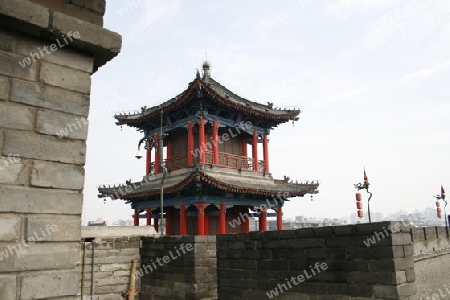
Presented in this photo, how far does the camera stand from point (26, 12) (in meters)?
3.25

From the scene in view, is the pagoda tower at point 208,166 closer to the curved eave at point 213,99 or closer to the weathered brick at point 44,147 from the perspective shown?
the curved eave at point 213,99

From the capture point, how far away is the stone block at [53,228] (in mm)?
3143

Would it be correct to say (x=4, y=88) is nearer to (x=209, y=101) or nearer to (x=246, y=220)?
(x=209, y=101)

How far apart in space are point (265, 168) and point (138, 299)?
411 inches

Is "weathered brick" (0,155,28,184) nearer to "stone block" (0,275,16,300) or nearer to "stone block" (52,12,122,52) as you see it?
"stone block" (0,275,16,300)

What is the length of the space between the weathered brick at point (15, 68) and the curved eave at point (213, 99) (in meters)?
13.9

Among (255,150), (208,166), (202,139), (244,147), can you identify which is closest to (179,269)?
(208,166)

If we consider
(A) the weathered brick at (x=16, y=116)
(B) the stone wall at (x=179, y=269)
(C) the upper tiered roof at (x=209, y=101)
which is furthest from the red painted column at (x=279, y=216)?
(A) the weathered brick at (x=16, y=116)

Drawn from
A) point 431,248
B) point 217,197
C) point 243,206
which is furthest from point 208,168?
point 431,248

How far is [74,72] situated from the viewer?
3666 millimetres

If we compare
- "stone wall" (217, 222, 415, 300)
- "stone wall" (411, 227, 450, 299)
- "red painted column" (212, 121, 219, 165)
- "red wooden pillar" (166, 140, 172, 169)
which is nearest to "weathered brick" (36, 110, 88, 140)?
"stone wall" (217, 222, 415, 300)

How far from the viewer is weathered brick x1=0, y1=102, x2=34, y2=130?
123 inches

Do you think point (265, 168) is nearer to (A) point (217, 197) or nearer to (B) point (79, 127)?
(A) point (217, 197)

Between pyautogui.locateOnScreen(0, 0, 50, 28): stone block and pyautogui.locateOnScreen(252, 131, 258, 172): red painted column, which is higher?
pyautogui.locateOnScreen(252, 131, 258, 172): red painted column
